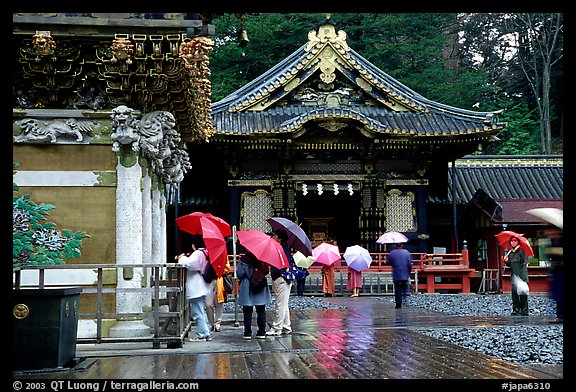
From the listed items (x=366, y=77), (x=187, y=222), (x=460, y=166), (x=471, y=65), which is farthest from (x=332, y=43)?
(x=471, y=65)

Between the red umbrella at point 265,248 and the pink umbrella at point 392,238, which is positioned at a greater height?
the pink umbrella at point 392,238

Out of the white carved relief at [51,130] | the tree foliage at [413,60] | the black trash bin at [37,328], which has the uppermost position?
the tree foliage at [413,60]

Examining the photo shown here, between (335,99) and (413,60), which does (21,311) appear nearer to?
(335,99)

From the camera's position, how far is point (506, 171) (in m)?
32.5

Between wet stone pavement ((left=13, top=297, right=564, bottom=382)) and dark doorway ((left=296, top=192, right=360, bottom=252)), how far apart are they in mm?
16838

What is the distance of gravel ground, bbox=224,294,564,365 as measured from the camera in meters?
8.93

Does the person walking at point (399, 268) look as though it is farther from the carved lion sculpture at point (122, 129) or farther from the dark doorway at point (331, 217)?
the dark doorway at point (331, 217)

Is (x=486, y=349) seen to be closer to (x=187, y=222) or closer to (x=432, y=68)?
(x=187, y=222)

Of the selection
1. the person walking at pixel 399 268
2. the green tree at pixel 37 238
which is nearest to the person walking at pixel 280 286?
the green tree at pixel 37 238

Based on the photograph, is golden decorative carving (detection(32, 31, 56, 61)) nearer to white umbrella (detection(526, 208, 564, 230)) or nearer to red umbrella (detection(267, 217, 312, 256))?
red umbrella (detection(267, 217, 312, 256))

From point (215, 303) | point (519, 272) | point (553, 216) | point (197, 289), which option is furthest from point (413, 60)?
point (553, 216)

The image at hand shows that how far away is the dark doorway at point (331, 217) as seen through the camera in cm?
2961

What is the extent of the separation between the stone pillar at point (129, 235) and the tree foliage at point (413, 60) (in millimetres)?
26033

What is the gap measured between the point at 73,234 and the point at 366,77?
17.8 m
